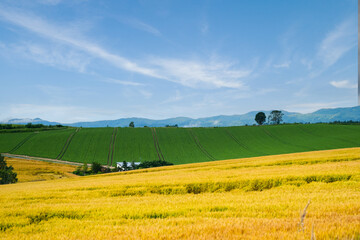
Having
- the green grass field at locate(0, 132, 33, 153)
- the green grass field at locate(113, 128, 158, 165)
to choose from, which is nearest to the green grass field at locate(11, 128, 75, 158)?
the green grass field at locate(0, 132, 33, 153)

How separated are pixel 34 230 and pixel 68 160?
10114 centimetres

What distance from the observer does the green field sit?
9906cm

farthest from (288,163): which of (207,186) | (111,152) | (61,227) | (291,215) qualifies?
(111,152)

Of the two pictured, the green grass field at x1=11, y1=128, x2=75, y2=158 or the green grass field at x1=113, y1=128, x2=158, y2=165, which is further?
the green grass field at x1=11, y1=128, x2=75, y2=158

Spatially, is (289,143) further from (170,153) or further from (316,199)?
(316,199)

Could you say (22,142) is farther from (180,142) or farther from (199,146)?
(199,146)

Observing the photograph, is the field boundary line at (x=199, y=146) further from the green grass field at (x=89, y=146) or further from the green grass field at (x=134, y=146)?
the green grass field at (x=89, y=146)

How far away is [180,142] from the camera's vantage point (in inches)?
4656

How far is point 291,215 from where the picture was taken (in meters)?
5.95

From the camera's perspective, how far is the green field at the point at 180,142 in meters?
99.1

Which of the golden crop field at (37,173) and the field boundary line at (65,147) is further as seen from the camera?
the field boundary line at (65,147)

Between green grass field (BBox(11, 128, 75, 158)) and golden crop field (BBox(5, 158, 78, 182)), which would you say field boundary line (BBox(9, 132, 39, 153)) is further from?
golden crop field (BBox(5, 158, 78, 182))

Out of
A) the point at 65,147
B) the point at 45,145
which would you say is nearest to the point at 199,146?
the point at 65,147

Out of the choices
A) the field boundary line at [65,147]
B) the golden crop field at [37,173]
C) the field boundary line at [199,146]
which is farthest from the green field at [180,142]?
the golden crop field at [37,173]
